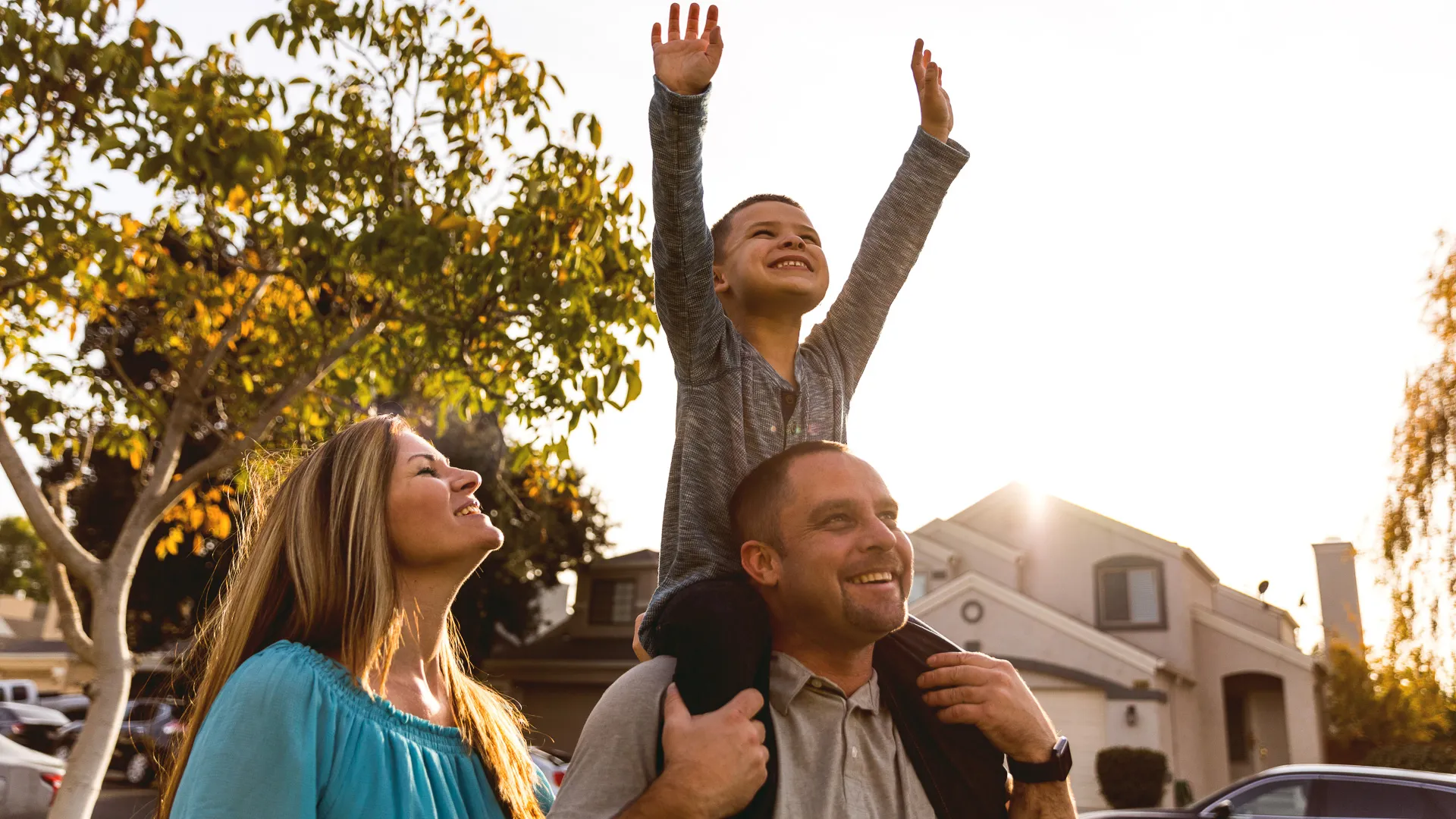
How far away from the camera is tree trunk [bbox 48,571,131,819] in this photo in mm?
5785

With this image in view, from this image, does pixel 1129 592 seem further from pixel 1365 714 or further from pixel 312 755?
pixel 312 755

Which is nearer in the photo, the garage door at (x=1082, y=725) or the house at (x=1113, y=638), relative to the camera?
the garage door at (x=1082, y=725)

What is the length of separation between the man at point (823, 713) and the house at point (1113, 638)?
22.1m

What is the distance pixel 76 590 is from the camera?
78.8ft

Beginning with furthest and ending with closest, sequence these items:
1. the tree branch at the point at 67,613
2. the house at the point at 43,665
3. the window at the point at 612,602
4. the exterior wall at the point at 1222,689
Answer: the house at the point at 43,665
the window at the point at 612,602
the exterior wall at the point at 1222,689
the tree branch at the point at 67,613

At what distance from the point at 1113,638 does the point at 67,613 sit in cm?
2246

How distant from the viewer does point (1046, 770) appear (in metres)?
2.20

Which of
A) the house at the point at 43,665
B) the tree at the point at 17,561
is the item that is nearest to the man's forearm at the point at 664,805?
the house at the point at 43,665

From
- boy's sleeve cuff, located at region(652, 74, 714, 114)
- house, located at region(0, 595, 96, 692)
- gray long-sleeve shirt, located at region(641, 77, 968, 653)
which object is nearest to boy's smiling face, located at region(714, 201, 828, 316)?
gray long-sleeve shirt, located at region(641, 77, 968, 653)

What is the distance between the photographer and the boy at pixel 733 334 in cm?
216

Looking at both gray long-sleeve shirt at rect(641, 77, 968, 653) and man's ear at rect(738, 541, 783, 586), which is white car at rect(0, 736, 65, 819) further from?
man's ear at rect(738, 541, 783, 586)

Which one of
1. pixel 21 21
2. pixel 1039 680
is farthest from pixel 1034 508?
pixel 21 21

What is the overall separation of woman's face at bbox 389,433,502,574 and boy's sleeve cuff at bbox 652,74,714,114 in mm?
1136

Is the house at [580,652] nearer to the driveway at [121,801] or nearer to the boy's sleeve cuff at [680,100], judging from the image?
the driveway at [121,801]
